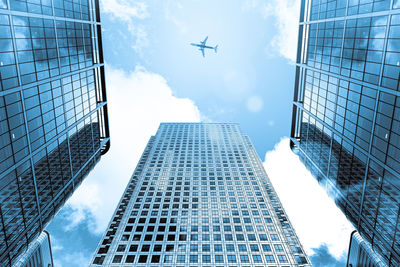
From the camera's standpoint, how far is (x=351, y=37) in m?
31.6

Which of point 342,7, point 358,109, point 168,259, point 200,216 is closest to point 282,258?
point 200,216

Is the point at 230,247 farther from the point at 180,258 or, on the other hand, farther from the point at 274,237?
the point at 180,258

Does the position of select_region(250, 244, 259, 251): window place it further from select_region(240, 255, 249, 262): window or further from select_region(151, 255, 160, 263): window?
select_region(151, 255, 160, 263): window

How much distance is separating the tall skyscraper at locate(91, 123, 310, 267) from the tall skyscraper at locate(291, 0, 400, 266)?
2202cm

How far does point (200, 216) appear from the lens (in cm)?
6450

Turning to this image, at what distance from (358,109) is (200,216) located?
150 ft

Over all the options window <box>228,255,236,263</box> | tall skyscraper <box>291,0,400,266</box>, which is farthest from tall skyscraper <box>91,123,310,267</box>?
tall skyscraper <box>291,0,400,266</box>

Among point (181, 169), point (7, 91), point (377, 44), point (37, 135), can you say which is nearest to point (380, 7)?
point (377, 44)

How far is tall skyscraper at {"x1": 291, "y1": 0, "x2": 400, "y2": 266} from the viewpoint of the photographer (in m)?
25.6

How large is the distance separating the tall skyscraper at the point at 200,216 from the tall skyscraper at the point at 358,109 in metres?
22.0

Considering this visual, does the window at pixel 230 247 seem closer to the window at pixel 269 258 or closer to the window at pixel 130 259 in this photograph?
the window at pixel 269 258

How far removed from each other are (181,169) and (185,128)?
1576 inches

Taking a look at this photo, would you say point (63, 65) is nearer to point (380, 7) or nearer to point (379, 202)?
point (380, 7)

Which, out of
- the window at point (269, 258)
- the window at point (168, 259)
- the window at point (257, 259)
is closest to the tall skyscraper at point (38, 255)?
the window at point (168, 259)
